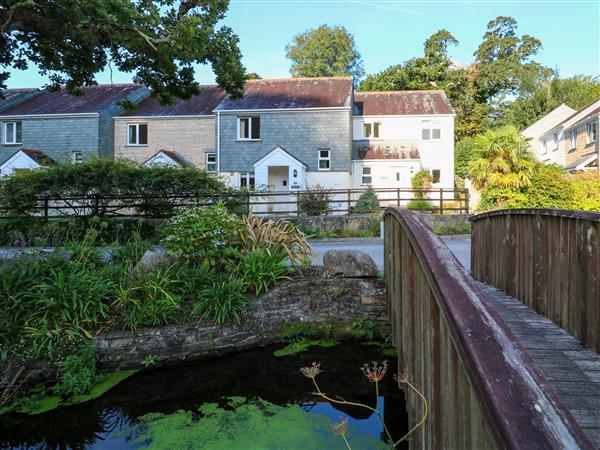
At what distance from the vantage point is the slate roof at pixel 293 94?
23.6m

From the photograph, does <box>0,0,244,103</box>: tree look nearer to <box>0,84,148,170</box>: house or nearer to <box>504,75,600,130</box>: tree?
<box>0,84,148,170</box>: house

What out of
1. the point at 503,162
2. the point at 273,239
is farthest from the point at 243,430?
the point at 503,162

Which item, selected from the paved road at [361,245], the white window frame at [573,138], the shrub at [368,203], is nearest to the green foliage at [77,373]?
the paved road at [361,245]

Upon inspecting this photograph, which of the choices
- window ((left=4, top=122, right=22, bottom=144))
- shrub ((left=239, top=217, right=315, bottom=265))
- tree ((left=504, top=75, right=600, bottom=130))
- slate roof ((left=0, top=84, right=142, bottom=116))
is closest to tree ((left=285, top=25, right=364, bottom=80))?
tree ((left=504, top=75, right=600, bottom=130))

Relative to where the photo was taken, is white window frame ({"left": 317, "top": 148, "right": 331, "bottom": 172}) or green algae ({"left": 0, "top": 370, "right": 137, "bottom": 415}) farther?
white window frame ({"left": 317, "top": 148, "right": 331, "bottom": 172})

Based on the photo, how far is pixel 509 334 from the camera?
4.13 feet

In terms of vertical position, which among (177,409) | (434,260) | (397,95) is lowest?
(177,409)

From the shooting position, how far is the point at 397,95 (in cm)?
2878

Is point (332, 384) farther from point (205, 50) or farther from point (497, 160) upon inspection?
point (497, 160)

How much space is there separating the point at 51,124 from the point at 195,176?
17280 mm

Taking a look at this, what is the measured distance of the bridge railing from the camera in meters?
3.23

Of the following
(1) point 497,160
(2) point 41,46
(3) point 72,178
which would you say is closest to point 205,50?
(2) point 41,46

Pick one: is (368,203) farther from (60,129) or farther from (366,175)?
(60,129)

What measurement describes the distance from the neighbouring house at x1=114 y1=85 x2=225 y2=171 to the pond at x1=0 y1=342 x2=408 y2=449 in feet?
70.3
